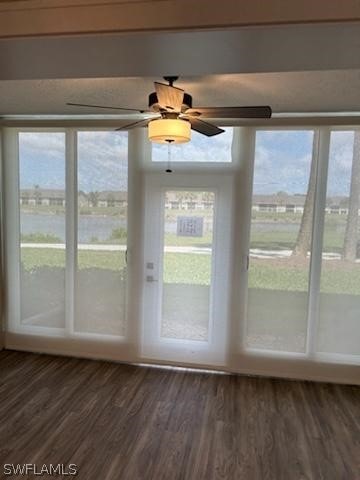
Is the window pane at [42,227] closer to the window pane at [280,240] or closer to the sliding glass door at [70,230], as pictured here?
the sliding glass door at [70,230]

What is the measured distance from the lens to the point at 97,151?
3.75 metres

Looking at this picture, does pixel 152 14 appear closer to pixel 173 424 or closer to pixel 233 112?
pixel 233 112

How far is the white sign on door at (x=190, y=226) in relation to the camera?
3656 mm

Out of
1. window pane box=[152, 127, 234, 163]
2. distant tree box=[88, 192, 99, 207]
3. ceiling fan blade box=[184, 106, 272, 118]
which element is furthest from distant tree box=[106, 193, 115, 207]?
ceiling fan blade box=[184, 106, 272, 118]

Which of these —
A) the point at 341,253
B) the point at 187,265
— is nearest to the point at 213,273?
the point at 187,265

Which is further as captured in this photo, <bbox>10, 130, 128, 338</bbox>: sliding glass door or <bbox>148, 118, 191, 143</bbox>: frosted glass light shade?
<bbox>10, 130, 128, 338</bbox>: sliding glass door

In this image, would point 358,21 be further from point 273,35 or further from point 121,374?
point 121,374

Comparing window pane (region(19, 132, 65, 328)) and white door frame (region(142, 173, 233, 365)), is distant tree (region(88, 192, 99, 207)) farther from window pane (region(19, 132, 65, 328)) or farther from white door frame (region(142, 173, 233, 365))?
white door frame (region(142, 173, 233, 365))

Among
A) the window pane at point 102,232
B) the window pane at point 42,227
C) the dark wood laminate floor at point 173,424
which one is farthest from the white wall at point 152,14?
the window pane at point 42,227

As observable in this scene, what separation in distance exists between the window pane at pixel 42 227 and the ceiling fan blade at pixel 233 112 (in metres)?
2.16

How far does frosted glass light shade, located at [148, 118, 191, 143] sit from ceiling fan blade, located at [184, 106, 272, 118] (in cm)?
11

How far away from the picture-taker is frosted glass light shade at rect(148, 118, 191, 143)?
2154 millimetres

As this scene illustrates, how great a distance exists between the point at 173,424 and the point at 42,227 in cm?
259

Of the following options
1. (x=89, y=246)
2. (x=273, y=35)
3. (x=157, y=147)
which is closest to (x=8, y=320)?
(x=89, y=246)
